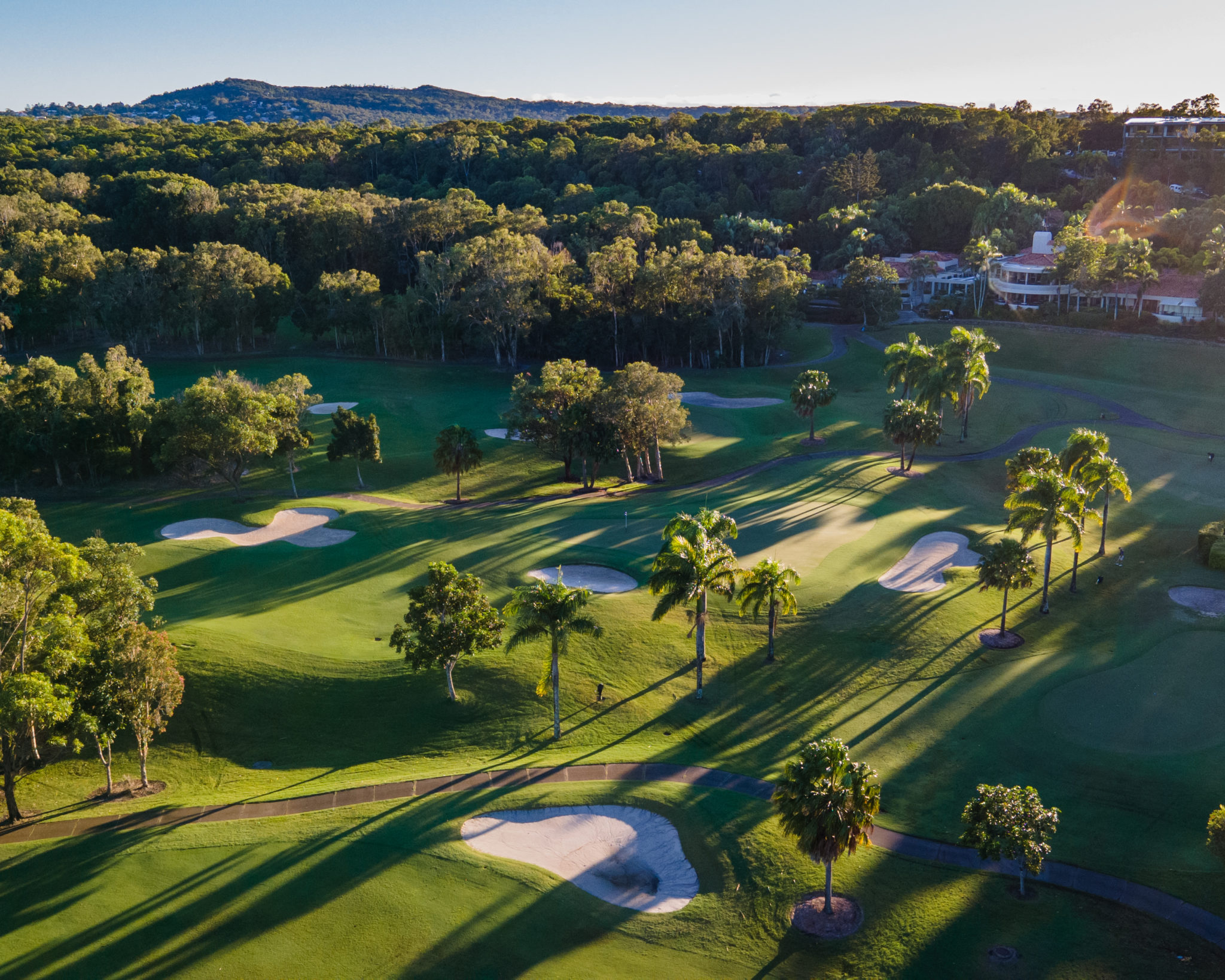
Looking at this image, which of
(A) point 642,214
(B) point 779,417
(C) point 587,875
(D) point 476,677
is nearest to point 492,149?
(A) point 642,214

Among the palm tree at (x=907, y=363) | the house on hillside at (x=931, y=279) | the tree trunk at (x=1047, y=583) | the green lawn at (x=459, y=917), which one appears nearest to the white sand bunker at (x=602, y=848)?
the green lawn at (x=459, y=917)

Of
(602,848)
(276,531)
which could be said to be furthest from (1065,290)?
(602,848)

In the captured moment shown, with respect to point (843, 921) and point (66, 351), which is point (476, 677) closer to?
point (843, 921)

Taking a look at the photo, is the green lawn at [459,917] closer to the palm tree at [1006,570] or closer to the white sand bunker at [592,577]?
the palm tree at [1006,570]

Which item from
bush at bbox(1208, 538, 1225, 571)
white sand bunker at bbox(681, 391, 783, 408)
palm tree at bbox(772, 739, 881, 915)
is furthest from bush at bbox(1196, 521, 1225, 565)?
white sand bunker at bbox(681, 391, 783, 408)

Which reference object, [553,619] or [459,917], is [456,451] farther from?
[459,917]

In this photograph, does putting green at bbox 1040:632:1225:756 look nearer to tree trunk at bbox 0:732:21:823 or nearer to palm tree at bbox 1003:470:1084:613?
palm tree at bbox 1003:470:1084:613
